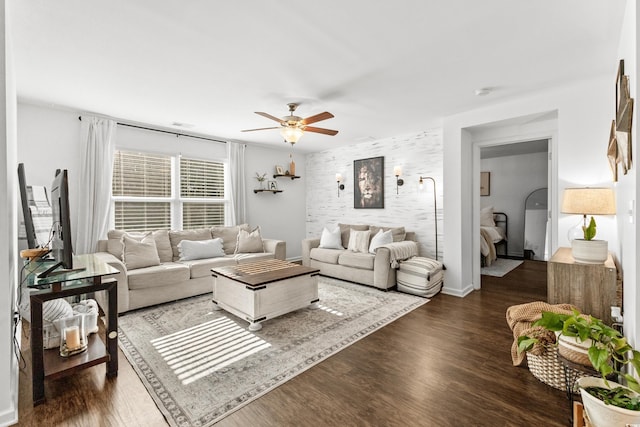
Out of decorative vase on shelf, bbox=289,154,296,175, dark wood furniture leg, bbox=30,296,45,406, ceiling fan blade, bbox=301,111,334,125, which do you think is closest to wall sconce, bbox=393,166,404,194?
decorative vase on shelf, bbox=289,154,296,175

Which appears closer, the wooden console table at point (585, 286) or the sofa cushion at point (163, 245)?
the wooden console table at point (585, 286)

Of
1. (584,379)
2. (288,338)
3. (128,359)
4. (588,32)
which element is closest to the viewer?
(584,379)

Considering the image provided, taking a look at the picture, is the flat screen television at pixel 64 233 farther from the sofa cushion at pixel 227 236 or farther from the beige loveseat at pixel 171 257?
the sofa cushion at pixel 227 236

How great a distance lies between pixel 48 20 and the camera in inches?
79.3

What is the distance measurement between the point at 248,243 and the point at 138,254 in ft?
5.42

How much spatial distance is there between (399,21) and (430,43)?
41 centimetres

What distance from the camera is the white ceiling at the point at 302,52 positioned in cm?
194

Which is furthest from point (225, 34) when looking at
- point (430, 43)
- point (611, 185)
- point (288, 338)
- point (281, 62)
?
point (611, 185)

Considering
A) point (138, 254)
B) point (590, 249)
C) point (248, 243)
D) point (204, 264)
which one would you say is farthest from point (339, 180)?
point (590, 249)

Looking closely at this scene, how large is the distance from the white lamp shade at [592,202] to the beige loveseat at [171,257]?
3.87 m

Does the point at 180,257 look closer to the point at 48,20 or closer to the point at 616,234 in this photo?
the point at 48,20

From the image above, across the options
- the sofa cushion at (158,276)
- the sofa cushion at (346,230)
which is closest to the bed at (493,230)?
the sofa cushion at (346,230)

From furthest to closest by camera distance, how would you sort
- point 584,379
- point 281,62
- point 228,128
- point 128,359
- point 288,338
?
point 228,128
point 288,338
point 281,62
point 128,359
point 584,379

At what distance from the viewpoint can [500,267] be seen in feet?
19.6
